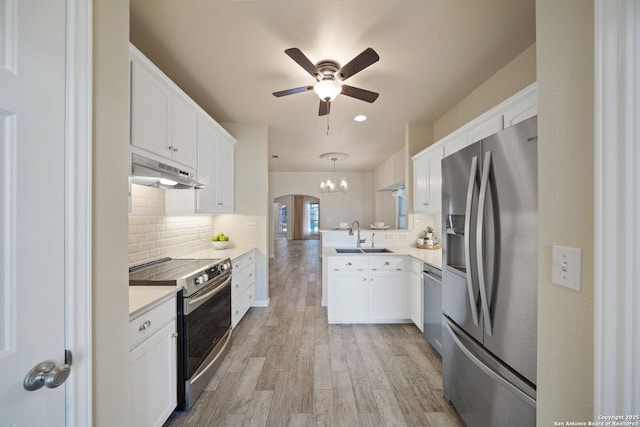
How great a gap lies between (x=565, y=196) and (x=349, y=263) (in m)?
2.41

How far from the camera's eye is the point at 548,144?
783 millimetres

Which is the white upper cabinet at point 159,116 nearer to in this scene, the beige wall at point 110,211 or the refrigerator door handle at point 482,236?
the beige wall at point 110,211

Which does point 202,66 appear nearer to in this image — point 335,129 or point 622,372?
point 335,129

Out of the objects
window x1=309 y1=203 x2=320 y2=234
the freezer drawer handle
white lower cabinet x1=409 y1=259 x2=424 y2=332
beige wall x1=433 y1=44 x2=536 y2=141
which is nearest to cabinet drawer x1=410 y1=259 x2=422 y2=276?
white lower cabinet x1=409 y1=259 x2=424 y2=332

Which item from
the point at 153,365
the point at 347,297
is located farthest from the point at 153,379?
the point at 347,297

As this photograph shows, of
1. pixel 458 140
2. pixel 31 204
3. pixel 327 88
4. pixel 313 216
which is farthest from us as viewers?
pixel 313 216

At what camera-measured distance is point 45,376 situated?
62 centimetres

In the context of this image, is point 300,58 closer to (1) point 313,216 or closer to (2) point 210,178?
(2) point 210,178

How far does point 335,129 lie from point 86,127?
12.1 ft

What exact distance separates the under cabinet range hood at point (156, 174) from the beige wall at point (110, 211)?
88 centimetres

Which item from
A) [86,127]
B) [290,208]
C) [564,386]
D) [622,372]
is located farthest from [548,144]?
[290,208]

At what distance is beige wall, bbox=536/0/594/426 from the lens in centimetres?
66

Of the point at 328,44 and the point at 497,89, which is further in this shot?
the point at 497,89

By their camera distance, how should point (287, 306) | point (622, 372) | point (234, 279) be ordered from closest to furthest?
1. point (622, 372)
2. point (234, 279)
3. point (287, 306)
